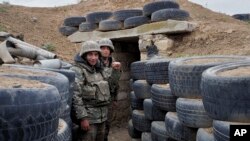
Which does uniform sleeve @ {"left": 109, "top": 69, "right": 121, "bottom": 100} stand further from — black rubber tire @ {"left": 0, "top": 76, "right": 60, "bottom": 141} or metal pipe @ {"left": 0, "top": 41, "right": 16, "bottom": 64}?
black rubber tire @ {"left": 0, "top": 76, "right": 60, "bottom": 141}

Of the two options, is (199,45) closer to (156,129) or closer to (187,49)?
(187,49)

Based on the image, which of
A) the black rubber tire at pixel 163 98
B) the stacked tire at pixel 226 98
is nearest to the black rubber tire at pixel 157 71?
the black rubber tire at pixel 163 98

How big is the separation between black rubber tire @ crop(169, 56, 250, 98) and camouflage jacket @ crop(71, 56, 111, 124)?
117 centimetres

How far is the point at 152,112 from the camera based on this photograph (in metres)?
6.05

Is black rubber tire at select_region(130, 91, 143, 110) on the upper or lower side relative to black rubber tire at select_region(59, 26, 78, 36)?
lower

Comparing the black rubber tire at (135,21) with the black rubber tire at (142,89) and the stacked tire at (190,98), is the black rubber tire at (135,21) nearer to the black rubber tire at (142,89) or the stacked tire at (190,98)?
the black rubber tire at (142,89)

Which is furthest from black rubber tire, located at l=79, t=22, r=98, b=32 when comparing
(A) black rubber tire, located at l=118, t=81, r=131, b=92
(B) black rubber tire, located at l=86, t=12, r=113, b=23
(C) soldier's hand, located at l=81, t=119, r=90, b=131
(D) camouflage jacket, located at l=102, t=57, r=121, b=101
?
(C) soldier's hand, located at l=81, t=119, r=90, b=131

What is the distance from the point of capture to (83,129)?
5.37 m

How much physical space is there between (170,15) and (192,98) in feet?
13.3

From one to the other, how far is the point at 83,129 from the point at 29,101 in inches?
127

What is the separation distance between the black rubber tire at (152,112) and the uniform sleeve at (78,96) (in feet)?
4.00

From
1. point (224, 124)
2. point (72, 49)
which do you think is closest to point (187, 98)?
point (224, 124)

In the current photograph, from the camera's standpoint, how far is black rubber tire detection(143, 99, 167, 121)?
5.89 metres

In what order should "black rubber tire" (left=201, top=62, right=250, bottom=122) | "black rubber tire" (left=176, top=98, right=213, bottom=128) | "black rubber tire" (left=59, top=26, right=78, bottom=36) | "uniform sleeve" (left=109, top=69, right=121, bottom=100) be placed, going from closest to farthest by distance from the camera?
1. "black rubber tire" (left=201, top=62, right=250, bottom=122)
2. "black rubber tire" (left=176, top=98, right=213, bottom=128)
3. "uniform sleeve" (left=109, top=69, right=121, bottom=100)
4. "black rubber tire" (left=59, top=26, right=78, bottom=36)
